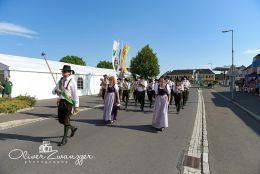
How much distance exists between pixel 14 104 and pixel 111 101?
5.42 m

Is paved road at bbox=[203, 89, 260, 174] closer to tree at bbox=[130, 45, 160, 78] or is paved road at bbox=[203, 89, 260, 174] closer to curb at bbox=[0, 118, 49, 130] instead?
curb at bbox=[0, 118, 49, 130]

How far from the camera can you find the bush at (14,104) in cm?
1242

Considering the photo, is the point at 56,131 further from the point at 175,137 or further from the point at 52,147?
the point at 175,137

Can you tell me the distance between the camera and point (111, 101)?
399 inches

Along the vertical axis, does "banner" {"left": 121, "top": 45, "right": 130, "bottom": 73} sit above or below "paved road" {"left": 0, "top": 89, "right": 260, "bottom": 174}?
above

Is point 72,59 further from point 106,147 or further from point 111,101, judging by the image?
point 106,147

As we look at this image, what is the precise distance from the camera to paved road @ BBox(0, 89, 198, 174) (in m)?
5.06

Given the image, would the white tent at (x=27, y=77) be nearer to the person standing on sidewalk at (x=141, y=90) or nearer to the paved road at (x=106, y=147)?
the person standing on sidewalk at (x=141, y=90)

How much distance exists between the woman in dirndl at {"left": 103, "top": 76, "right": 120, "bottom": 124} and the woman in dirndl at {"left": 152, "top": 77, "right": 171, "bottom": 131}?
1.63 metres

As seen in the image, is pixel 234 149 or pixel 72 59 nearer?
pixel 234 149

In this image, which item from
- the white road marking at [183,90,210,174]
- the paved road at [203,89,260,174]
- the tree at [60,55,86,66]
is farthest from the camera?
the tree at [60,55,86,66]

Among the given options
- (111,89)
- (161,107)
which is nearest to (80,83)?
(111,89)

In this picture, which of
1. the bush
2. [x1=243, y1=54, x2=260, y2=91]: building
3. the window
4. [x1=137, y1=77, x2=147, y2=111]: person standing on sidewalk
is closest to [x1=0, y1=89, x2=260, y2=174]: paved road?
the bush

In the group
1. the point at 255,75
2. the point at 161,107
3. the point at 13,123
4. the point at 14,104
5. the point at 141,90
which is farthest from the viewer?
the point at 255,75
